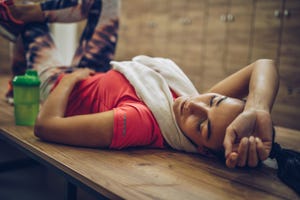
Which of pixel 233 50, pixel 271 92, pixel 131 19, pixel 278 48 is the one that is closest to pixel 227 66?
pixel 233 50

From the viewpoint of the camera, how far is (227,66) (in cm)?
332

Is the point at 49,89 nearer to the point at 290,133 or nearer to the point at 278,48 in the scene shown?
the point at 290,133

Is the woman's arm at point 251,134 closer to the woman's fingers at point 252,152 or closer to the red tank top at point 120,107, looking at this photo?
the woman's fingers at point 252,152

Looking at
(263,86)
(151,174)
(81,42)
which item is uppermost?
(81,42)

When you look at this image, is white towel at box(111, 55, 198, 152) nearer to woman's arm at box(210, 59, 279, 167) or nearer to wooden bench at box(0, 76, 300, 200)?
wooden bench at box(0, 76, 300, 200)

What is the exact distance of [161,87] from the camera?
1300 mm

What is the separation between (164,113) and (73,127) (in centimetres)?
31

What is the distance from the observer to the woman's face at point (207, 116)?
39.5 inches

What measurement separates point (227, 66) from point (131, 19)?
1543 mm

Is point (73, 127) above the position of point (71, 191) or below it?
above

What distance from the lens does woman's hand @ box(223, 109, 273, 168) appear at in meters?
0.90

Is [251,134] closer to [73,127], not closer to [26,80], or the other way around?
[73,127]

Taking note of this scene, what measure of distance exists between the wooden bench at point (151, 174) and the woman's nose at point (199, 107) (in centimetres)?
17

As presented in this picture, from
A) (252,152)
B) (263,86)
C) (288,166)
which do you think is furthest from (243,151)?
(263,86)
